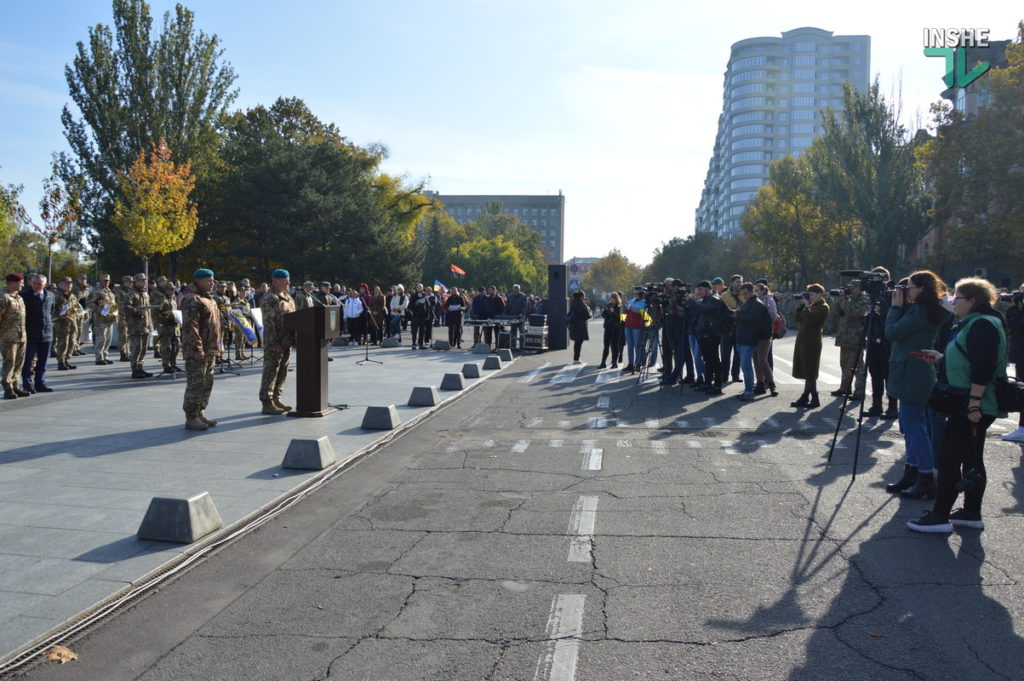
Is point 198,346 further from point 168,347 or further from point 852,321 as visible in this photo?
point 852,321

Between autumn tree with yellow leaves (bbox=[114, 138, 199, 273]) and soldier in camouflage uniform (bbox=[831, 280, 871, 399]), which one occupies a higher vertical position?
autumn tree with yellow leaves (bbox=[114, 138, 199, 273])

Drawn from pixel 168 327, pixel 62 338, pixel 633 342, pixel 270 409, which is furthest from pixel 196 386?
pixel 633 342

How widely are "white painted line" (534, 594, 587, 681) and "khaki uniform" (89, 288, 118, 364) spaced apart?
16517 millimetres

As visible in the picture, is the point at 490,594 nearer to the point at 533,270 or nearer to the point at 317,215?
the point at 317,215

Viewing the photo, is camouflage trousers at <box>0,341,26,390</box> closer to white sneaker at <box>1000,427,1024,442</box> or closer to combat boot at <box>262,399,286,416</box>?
combat boot at <box>262,399,286,416</box>

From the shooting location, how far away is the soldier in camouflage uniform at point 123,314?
52.3ft

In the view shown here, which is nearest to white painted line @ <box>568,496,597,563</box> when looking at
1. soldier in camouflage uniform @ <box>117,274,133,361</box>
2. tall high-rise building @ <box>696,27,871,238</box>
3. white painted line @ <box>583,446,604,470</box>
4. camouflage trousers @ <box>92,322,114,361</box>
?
white painted line @ <box>583,446,604,470</box>

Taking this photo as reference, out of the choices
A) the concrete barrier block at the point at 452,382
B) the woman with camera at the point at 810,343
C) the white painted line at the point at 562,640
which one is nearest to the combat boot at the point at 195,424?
the concrete barrier block at the point at 452,382

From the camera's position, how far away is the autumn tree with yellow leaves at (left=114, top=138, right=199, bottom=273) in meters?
34.3

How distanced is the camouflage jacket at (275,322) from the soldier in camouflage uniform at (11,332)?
413 centimetres

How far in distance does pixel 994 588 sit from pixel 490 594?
9.26ft

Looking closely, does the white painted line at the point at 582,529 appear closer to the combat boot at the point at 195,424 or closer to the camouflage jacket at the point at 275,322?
the combat boot at the point at 195,424

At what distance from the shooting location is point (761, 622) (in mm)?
4098

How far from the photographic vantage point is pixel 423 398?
12172 mm
